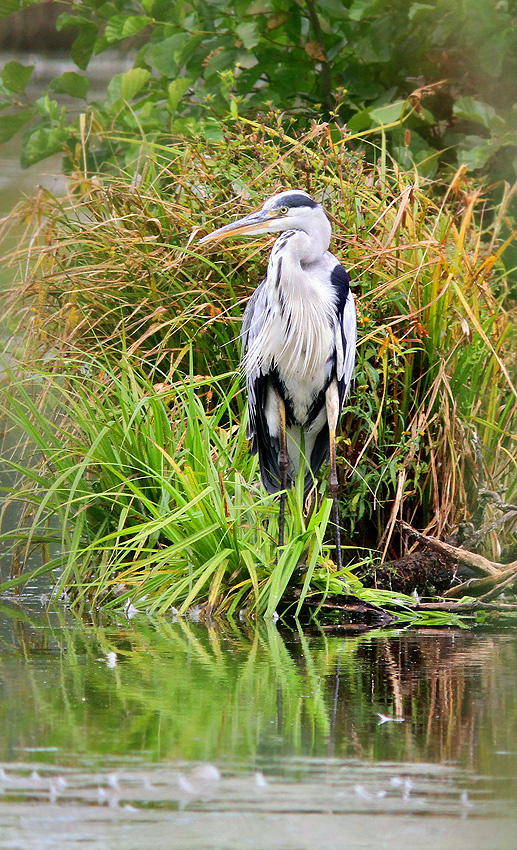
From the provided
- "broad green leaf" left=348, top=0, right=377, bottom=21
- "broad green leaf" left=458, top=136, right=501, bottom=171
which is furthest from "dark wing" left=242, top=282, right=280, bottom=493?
"broad green leaf" left=348, top=0, right=377, bottom=21

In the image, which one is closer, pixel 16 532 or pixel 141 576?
pixel 141 576

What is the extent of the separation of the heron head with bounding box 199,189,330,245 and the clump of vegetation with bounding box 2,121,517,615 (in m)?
0.45

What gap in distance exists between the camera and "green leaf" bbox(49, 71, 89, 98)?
22.3ft

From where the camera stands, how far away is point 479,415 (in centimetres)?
480

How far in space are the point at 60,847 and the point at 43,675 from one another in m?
1.27

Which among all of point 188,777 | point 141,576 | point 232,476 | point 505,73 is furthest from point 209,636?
point 505,73

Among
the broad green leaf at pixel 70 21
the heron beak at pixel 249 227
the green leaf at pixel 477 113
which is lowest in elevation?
the heron beak at pixel 249 227

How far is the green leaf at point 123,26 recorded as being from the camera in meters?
6.35

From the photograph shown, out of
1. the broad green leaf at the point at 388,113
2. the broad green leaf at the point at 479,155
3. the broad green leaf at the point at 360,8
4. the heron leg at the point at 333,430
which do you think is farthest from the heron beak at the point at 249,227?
the broad green leaf at the point at 360,8

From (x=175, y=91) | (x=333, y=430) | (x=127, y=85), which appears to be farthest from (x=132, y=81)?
(x=333, y=430)

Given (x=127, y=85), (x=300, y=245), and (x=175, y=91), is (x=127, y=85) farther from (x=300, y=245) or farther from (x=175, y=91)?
(x=300, y=245)

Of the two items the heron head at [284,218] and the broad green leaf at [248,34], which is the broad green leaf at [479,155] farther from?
the heron head at [284,218]

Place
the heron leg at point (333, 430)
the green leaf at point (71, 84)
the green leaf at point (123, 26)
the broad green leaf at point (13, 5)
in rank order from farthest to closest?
the broad green leaf at point (13, 5)
the green leaf at point (71, 84)
the green leaf at point (123, 26)
the heron leg at point (333, 430)

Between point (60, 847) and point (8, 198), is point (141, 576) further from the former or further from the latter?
point (8, 198)
